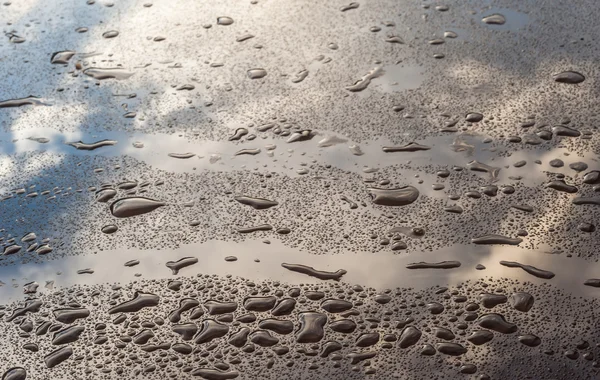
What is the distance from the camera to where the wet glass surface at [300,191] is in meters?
1.74

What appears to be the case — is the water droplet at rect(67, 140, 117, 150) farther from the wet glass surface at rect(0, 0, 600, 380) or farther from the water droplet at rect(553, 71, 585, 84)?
the water droplet at rect(553, 71, 585, 84)

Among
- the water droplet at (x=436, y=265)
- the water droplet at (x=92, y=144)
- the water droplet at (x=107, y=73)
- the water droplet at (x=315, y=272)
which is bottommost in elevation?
the water droplet at (x=315, y=272)

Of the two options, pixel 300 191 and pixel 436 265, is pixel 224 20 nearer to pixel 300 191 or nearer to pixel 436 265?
pixel 300 191

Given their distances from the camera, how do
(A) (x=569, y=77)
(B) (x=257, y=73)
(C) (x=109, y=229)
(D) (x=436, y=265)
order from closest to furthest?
(D) (x=436, y=265) → (C) (x=109, y=229) → (A) (x=569, y=77) → (B) (x=257, y=73)

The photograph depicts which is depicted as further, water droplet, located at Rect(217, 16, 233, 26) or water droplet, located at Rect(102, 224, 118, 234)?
water droplet, located at Rect(217, 16, 233, 26)

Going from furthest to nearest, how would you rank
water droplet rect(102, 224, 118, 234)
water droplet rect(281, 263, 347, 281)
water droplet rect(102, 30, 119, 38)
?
water droplet rect(102, 30, 119, 38) → water droplet rect(102, 224, 118, 234) → water droplet rect(281, 263, 347, 281)

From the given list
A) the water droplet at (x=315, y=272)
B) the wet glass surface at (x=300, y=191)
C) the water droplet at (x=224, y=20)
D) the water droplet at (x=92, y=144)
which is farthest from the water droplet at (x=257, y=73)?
the water droplet at (x=315, y=272)

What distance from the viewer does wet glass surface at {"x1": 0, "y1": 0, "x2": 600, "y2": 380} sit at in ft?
5.70

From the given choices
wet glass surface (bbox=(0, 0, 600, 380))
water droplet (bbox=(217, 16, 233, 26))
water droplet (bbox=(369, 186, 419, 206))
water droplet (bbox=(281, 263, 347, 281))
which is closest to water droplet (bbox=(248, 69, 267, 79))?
wet glass surface (bbox=(0, 0, 600, 380))

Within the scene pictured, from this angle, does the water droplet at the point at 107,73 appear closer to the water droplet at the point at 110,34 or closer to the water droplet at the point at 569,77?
the water droplet at the point at 110,34

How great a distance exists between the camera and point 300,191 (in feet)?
7.14

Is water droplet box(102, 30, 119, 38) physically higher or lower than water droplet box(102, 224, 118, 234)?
higher

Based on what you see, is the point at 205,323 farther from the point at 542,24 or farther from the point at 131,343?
the point at 542,24

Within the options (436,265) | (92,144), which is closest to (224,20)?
(92,144)
